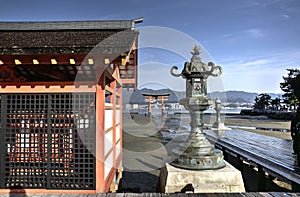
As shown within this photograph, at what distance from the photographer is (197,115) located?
5793mm

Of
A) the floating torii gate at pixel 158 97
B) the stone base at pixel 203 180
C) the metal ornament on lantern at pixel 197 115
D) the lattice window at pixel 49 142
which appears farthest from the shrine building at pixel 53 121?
the floating torii gate at pixel 158 97

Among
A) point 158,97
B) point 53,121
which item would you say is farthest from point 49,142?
point 158,97

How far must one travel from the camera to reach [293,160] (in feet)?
19.1

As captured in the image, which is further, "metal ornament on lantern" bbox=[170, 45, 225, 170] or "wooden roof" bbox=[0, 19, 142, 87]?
"metal ornament on lantern" bbox=[170, 45, 225, 170]

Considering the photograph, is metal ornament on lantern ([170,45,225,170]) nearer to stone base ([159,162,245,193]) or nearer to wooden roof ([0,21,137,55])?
stone base ([159,162,245,193])

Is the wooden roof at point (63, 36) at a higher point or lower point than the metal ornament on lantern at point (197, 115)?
higher

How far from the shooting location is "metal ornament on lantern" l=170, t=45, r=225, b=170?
5.40 metres

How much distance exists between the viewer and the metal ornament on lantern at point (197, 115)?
213 inches

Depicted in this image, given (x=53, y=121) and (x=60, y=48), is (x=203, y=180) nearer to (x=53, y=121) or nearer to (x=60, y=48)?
(x=53, y=121)

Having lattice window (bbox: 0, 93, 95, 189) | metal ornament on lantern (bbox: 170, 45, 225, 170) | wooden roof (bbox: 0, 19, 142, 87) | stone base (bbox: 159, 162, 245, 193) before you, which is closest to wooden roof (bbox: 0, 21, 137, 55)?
wooden roof (bbox: 0, 19, 142, 87)

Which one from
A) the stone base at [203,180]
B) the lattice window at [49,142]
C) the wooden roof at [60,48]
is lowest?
the stone base at [203,180]

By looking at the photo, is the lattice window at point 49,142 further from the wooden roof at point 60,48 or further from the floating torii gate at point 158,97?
the floating torii gate at point 158,97

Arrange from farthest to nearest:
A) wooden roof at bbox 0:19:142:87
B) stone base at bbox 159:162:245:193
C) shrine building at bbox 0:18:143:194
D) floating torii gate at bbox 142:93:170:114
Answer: floating torii gate at bbox 142:93:170:114, stone base at bbox 159:162:245:193, shrine building at bbox 0:18:143:194, wooden roof at bbox 0:19:142:87

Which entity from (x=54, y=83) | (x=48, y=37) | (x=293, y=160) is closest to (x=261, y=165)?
(x=293, y=160)
